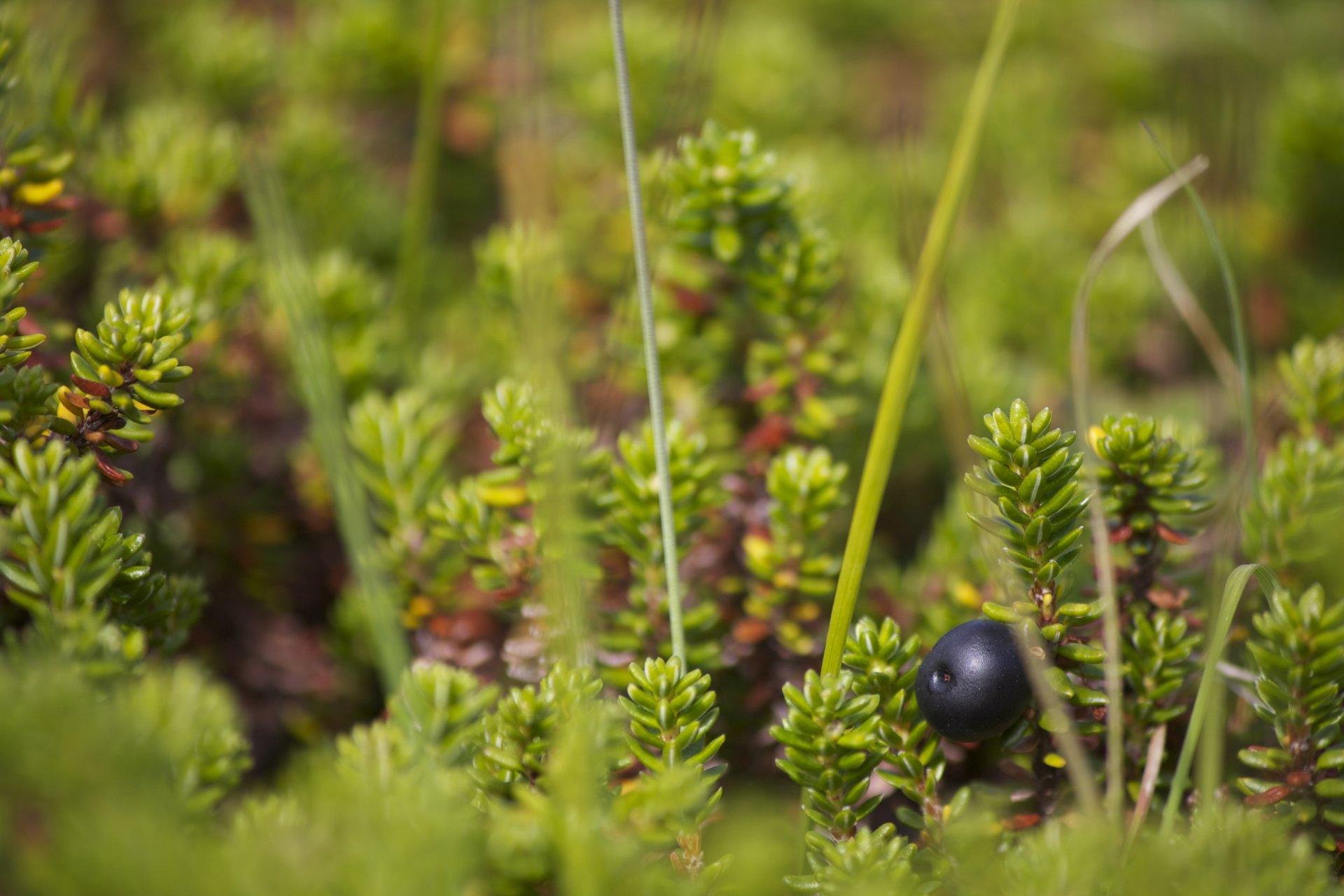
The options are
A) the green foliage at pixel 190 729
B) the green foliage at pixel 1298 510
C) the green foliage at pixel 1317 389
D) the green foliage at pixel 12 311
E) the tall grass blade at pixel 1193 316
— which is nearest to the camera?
the green foliage at pixel 190 729

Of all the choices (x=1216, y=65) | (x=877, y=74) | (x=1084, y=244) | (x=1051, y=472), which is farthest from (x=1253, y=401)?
(x=877, y=74)

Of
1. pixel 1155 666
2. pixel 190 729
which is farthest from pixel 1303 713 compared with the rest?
pixel 190 729

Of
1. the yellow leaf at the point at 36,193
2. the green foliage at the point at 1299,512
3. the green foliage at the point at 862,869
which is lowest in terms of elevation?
the green foliage at the point at 862,869

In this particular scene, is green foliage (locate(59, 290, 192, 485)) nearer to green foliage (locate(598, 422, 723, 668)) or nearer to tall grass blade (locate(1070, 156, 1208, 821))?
green foliage (locate(598, 422, 723, 668))

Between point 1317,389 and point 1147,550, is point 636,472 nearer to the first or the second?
point 1147,550

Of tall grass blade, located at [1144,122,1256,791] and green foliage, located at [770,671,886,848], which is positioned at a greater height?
tall grass blade, located at [1144,122,1256,791]

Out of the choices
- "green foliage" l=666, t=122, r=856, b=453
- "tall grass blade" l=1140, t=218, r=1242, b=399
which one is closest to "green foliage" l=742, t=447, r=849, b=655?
"green foliage" l=666, t=122, r=856, b=453

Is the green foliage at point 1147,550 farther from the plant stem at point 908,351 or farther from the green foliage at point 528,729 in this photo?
the green foliage at point 528,729

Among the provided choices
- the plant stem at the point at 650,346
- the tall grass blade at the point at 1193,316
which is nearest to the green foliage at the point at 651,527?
the plant stem at the point at 650,346
